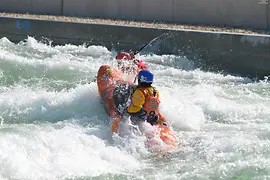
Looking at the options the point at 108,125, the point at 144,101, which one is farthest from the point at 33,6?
the point at 144,101

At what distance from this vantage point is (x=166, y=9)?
559 inches

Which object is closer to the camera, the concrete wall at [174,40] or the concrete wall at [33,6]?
the concrete wall at [174,40]

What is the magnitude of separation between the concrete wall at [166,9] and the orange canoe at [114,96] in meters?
5.28

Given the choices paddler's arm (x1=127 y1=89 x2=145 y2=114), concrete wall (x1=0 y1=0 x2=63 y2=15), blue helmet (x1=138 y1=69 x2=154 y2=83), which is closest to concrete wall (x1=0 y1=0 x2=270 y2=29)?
concrete wall (x1=0 y1=0 x2=63 y2=15)

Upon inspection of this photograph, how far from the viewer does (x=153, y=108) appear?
287 inches

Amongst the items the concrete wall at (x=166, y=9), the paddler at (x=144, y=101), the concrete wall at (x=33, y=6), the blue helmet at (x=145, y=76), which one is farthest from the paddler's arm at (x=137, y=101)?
the concrete wall at (x=33, y=6)

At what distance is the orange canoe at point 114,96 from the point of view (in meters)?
7.20

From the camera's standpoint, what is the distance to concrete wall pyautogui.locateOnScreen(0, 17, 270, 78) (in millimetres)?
11719

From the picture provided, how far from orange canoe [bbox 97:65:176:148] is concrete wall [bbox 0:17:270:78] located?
3.58m

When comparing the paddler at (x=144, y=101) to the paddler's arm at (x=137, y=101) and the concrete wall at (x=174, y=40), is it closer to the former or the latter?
the paddler's arm at (x=137, y=101)

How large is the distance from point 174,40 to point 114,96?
473cm

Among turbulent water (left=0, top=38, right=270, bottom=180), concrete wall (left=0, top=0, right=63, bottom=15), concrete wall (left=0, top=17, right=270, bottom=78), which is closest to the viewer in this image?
turbulent water (left=0, top=38, right=270, bottom=180)

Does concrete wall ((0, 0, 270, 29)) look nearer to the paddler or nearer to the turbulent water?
the turbulent water

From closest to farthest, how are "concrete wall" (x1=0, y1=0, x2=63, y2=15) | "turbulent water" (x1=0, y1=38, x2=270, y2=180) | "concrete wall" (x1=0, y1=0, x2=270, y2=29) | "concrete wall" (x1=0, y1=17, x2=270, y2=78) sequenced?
1. "turbulent water" (x1=0, y1=38, x2=270, y2=180)
2. "concrete wall" (x1=0, y1=17, x2=270, y2=78)
3. "concrete wall" (x1=0, y1=0, x2=270, y2=29)
4. "concrete wall" (x1=0, y1=0, x2=63, y2=15)
